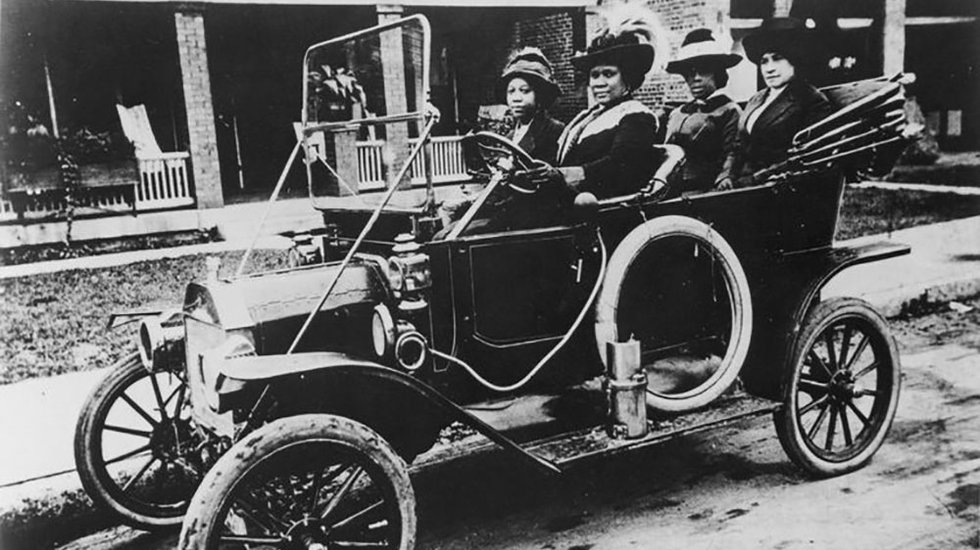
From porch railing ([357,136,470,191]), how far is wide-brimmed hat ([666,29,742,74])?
4.20ft

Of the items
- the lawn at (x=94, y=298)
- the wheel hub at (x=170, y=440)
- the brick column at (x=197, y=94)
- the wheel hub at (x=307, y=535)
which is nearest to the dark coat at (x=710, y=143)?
→ the wheel hub at (x=307, y=535)

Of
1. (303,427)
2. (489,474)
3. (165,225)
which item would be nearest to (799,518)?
(489,474)

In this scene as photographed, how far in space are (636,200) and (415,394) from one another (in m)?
1.22

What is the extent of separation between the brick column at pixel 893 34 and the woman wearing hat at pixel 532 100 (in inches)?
433

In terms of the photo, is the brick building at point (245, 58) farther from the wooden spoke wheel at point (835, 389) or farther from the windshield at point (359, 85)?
the wooden spoke wheel at point (835, 389)

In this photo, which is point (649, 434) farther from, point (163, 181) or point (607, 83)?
point (163, 181)

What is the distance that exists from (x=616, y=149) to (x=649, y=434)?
1154 millimetres

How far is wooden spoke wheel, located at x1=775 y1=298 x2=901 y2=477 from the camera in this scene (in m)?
3.51

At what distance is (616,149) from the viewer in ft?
11.1

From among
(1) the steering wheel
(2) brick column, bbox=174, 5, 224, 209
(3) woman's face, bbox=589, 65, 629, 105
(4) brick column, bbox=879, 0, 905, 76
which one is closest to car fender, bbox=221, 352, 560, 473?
(1) the steering wheel

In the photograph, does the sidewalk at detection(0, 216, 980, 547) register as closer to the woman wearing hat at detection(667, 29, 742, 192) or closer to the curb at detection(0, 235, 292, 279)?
the woman wearing hat at detection(667, 29, 742, 192)

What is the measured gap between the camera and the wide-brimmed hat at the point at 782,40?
396 cm

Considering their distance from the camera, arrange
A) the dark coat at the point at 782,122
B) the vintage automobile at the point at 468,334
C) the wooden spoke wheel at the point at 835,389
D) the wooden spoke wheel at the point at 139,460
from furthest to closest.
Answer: the dark coat at the point at 782,122, the wooden spoke wheel at the point at 835,389, the wooden spoke wheel at the point at 139,460, the vintage automobile at the point at 468,334

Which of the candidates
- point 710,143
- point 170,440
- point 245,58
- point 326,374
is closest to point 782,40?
point 710,143
